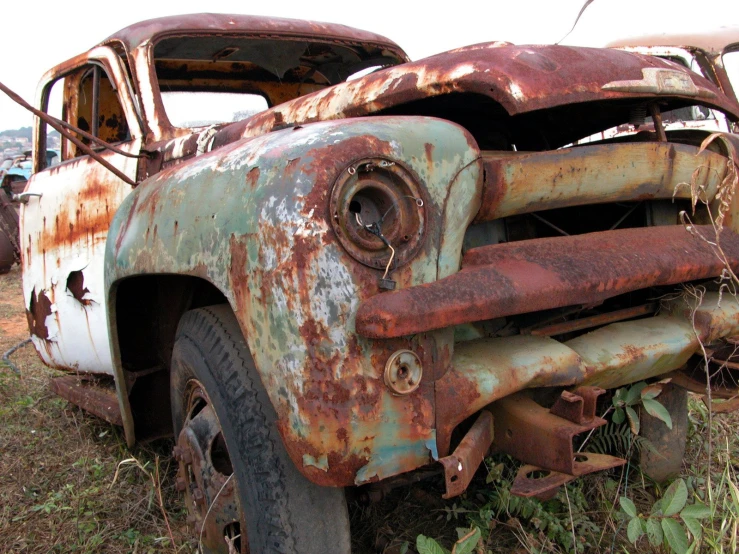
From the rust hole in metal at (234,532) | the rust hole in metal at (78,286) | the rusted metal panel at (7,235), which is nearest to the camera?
the rust hole in metal at (234,532)

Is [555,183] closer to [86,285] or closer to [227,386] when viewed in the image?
[227,386]

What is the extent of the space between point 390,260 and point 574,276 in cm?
45

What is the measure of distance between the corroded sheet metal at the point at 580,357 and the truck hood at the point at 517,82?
566 millimetres

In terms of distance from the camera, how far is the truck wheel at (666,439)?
7.95 feet

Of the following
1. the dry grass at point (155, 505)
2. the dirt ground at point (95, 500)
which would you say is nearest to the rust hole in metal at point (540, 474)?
the dry grass at point (155, 505)

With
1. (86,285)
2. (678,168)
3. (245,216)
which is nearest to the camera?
(245,216)

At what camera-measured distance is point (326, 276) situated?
1.40m

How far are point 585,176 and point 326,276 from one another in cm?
77

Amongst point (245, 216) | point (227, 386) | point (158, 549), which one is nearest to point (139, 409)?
point (158, 549)

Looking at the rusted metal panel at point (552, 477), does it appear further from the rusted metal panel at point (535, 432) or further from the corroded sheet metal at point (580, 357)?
the corroded sheet metal at point (580, 357)

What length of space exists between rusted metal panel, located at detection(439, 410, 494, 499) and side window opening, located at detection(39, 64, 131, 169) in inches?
75.5

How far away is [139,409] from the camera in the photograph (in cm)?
257

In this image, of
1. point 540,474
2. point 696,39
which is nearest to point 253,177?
point 540,474

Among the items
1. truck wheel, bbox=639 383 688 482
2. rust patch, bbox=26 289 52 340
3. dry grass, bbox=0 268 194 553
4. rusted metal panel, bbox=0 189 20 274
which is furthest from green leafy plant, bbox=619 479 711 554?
rusted metal panel, bbox=0 189 20 274
